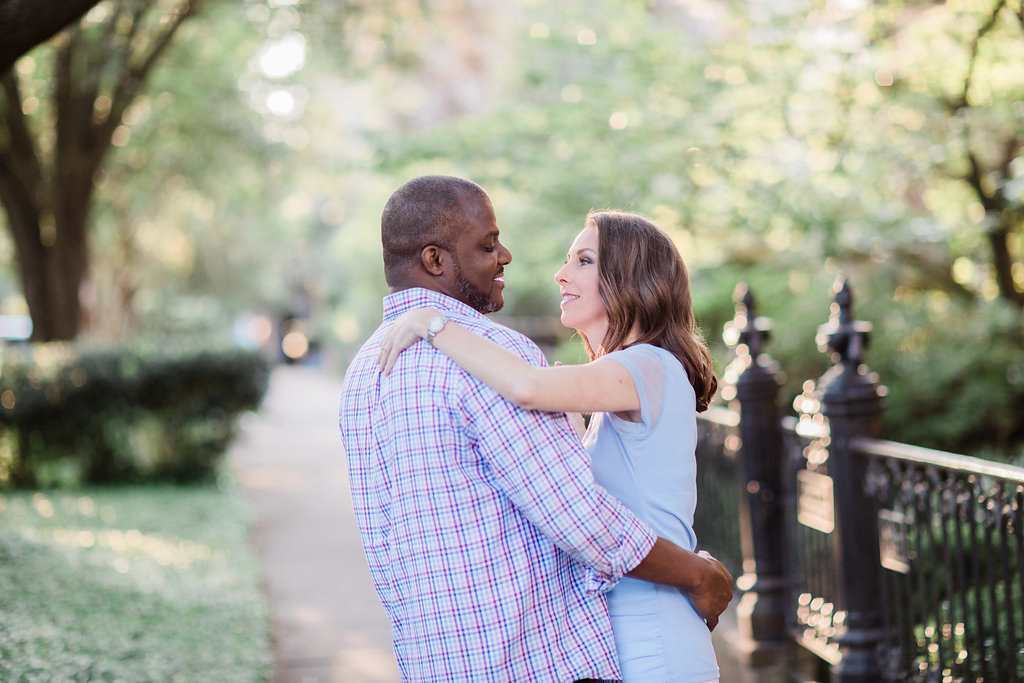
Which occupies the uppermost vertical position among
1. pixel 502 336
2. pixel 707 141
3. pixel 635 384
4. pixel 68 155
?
pixel 68 155

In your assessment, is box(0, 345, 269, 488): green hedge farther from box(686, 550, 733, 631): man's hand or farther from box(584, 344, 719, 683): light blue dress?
box(686, 550, 733, 631): man's hand

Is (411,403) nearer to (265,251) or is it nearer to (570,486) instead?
(570,486)

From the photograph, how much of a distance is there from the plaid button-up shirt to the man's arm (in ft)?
0.16

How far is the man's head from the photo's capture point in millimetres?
2279

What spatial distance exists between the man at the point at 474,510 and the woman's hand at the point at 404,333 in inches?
1.0

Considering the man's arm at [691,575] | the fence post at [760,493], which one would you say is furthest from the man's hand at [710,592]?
the fence post at [760,493]

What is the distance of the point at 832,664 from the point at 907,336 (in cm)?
454

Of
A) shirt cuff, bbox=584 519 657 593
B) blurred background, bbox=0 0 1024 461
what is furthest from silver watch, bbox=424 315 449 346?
blurred background, bbox=0 0 1024 461

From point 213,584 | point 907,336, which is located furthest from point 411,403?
point 907,336

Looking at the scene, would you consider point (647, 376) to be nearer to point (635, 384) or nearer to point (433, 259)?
point (635, 384)

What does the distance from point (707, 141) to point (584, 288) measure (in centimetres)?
750

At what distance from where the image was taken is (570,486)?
2.13 metres

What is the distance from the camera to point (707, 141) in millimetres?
9656

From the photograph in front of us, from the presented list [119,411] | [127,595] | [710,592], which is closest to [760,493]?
[710,592]
